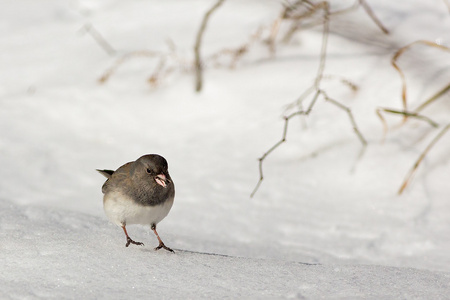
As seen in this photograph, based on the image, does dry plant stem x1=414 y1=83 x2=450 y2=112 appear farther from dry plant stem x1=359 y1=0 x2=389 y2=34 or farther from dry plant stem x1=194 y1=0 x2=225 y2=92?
dry plant stem x1=194 y1=0 x2=225 y2=92

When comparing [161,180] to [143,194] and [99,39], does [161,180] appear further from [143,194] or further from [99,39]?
[99,39]

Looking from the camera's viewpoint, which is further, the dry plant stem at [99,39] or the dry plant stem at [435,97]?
the dry plant stem at [99,39]

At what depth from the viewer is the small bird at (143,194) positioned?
2.70 metres

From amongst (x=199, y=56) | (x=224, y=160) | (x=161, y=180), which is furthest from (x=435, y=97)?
(x=161, y=180)

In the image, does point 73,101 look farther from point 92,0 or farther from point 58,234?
point 58,234

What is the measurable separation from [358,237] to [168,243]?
1190 millimetres

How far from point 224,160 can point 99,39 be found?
83.7 inches

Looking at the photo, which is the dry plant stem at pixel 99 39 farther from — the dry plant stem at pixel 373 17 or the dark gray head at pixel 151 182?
the dark gray head at pixel 151 182

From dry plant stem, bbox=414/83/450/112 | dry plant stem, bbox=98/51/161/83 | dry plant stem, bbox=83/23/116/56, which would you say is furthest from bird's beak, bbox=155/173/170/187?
dry plant stem, bbox=83/23/116/56

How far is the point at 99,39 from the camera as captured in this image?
592 cm

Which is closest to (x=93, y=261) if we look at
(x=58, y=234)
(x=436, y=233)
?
(x=58, y=234)

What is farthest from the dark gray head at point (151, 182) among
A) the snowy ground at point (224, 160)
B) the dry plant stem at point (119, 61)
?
the dry plant stem at point (119, 61)

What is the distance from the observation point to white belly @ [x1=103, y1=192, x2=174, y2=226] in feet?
8.86

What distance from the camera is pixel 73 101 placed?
5164 millimetres
